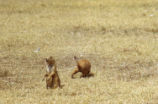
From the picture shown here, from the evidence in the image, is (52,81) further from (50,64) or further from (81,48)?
(81,48)

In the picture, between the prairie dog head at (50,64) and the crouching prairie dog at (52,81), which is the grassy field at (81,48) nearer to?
the crouching prairie dog at (52,81)

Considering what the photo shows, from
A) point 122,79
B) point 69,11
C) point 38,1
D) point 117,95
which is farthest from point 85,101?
point 38,1

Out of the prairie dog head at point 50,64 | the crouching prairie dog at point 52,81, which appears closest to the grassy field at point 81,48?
the crouching prairie dog at point 52,81

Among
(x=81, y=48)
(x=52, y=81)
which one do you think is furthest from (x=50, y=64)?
(x=81, y=48)

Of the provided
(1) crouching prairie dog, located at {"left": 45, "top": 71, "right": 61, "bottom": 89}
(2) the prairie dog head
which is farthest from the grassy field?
(2) the prairie dog head

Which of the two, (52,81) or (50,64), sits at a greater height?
(50,64)

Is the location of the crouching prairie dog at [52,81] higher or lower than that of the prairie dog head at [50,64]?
lower

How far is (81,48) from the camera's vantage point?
1194cm

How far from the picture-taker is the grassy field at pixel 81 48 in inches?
279

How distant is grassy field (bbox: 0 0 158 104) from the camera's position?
7094mm

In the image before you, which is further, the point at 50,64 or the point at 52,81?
the point at 50,64

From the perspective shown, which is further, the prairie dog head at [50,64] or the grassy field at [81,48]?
the prairie dog head at [50,64]

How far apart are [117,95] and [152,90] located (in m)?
0.62

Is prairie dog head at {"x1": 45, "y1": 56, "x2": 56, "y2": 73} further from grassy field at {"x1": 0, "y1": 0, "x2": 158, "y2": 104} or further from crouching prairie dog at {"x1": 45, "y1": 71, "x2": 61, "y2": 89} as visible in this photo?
grassy field at {"x1": 0, "y1": 0, "x2": 158, "y2": 104}
